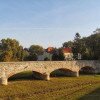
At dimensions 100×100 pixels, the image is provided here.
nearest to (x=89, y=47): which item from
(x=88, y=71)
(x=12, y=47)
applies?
(x=88, y=71)

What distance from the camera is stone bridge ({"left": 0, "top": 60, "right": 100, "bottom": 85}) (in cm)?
3822

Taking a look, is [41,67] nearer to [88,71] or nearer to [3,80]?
[3,80]

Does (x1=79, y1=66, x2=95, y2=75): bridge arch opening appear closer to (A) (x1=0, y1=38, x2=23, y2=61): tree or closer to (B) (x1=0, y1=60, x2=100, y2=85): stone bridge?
(B) (x1=0, y1=60, x2=100, y2=85): stone bridge

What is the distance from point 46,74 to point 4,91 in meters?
12.7

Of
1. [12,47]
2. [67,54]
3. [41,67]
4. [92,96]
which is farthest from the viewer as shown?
[67,54]

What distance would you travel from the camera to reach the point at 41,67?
43.4m

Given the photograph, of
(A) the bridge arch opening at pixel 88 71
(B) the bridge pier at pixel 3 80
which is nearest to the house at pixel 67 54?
(A) the bridge arch opening at pixel 88 71

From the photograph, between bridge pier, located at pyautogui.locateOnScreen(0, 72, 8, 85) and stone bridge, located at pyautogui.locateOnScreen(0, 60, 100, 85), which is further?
stone bridge, located at pyautogui.locateOnScreen(0, 60, 100, 85)

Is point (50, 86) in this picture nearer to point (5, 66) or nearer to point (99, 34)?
point (5, 66)

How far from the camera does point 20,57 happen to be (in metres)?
73.2

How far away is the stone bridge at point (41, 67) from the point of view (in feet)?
125

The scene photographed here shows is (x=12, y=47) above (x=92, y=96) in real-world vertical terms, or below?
above

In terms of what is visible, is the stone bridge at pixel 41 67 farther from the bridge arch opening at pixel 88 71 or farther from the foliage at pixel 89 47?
the foliage at pixel 89 47

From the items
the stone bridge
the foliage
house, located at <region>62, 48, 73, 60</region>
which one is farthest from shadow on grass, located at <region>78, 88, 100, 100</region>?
house, located at <region>62, 48, 73, 60</region>
